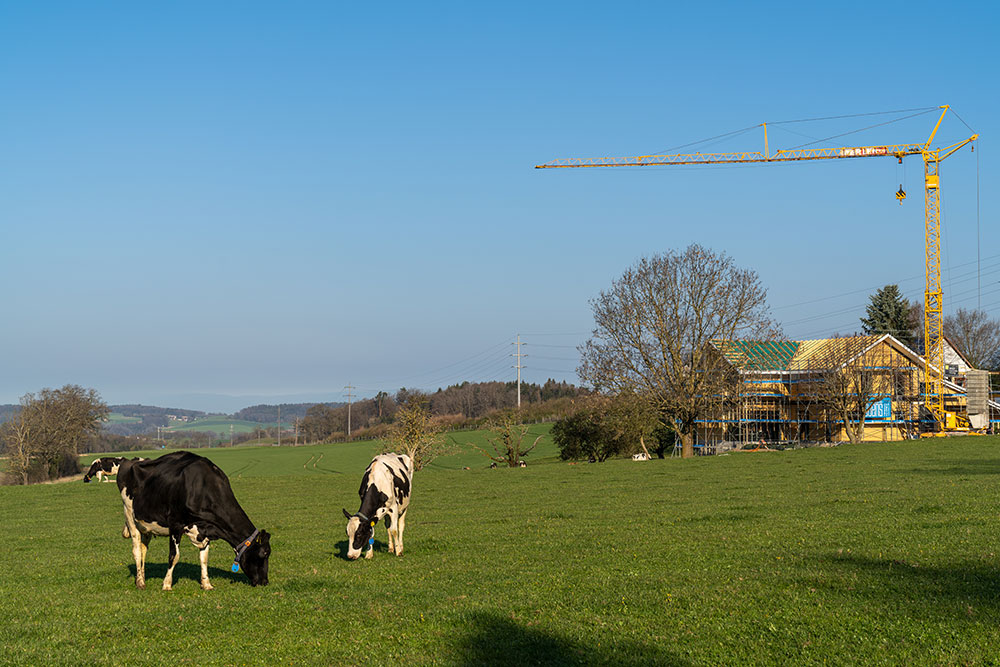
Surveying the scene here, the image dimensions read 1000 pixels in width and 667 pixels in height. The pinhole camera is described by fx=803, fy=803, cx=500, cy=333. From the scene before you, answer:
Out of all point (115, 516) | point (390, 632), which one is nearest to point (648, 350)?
point (115, 516)

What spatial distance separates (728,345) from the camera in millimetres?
64812

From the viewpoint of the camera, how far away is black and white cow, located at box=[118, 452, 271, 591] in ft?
46.4

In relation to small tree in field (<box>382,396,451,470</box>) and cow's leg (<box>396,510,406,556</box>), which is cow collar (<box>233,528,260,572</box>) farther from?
small tree in field (<box>382,396,451,470</box>)

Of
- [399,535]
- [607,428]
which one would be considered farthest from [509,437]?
[399,535]

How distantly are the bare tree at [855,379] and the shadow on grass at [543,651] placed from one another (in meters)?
68.1

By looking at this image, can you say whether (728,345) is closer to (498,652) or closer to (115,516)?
(115,516)

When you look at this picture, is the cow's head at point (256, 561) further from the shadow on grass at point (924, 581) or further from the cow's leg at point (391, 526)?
the shadow on grass at point (924, 581)

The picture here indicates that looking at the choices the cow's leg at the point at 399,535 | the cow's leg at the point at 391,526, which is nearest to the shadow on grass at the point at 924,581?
the cow's leg at the point at 399,535

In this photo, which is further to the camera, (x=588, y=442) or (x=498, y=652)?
(x=588, y=442)

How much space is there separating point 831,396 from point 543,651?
7006cm

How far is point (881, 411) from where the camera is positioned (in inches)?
3292

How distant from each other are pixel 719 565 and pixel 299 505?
23.2m

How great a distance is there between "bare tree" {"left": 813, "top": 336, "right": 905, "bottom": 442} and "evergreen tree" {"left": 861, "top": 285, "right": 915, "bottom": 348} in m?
33.7

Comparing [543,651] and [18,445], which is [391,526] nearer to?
[543,651]
